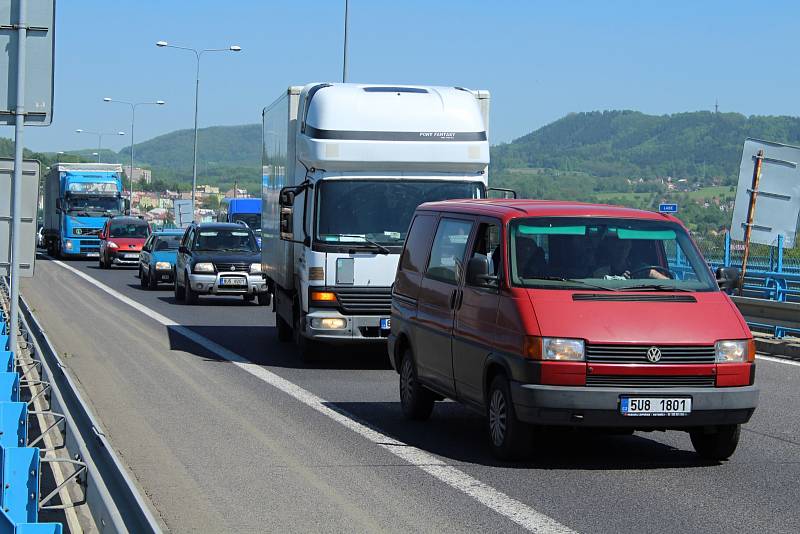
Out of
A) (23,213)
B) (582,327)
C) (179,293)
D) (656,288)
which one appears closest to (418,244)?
(656,288)

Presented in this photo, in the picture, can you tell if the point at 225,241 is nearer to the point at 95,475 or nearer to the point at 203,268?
the point at 203,268

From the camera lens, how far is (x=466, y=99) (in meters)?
16.7

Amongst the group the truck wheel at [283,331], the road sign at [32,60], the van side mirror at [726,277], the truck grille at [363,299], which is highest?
the road sign at [32,60]

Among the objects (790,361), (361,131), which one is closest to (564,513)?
(361,131)

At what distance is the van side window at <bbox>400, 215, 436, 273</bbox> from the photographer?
11.7 metres

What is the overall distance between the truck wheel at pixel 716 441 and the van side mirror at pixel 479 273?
1748 mm

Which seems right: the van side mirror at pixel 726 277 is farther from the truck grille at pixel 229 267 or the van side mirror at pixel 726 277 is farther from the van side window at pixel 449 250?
the truck grille at pixel 229 267

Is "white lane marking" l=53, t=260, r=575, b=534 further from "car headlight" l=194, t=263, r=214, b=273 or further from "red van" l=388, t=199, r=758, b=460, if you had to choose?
"car headlight" l=194, t=263, r=214, b=273

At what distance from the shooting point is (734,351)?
30.5 ft

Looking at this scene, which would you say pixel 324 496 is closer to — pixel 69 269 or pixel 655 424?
pixel 655 424

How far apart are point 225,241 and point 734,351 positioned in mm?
22012

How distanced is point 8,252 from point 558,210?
5.90m

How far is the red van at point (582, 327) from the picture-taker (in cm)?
907

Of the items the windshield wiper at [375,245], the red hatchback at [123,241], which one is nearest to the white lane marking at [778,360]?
the windshield wiper at [375,245]
